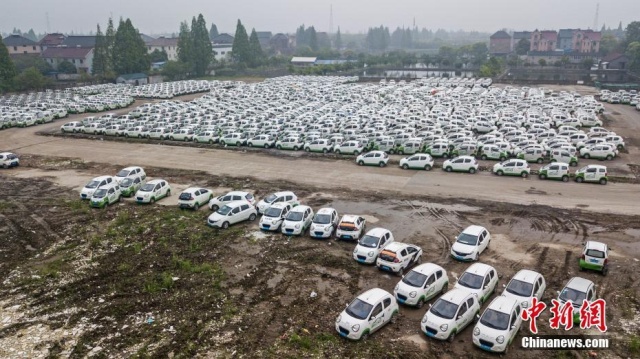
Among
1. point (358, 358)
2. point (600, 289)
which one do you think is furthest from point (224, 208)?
point (600, 289)

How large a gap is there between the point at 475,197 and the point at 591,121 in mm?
31821

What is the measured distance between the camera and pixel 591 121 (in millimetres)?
53438

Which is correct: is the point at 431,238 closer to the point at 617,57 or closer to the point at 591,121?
the point at 591,121

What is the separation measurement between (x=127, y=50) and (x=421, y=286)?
352ft

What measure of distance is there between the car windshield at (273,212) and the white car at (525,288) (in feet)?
40.0

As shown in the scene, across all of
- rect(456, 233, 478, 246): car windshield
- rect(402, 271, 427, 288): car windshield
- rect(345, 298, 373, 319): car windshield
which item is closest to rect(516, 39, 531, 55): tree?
rect(456, 233, 478, 246): car windshield

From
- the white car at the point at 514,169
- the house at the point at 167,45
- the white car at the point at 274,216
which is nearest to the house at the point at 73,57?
the house at the point at 167,45

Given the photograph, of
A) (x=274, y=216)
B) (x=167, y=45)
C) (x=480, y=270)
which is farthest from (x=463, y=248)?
(x=167, y=45)

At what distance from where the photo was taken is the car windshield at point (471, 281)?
17.8 meters

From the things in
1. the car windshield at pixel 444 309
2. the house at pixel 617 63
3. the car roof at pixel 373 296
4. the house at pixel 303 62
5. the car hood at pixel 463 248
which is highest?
the house at pixel 303 62

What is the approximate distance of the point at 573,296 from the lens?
56.1ft

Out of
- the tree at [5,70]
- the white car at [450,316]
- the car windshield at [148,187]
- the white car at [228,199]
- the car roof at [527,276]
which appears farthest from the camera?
the tree at [5,70]

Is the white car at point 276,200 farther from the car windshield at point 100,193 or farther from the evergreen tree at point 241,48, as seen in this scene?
the evergreen tree at point 241,48

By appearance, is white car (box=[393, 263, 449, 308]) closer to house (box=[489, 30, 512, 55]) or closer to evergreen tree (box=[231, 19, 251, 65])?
evergreen tree (box=[231, 19, 251, 65])
